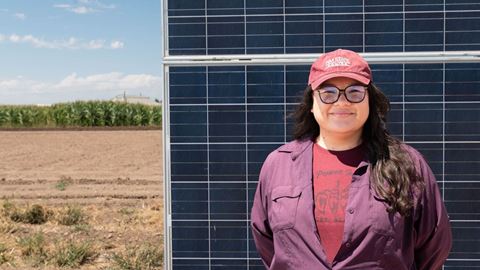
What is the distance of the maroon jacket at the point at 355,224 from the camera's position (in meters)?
2.89

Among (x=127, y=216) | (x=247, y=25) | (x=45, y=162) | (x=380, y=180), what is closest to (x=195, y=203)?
(x=247, y=25)

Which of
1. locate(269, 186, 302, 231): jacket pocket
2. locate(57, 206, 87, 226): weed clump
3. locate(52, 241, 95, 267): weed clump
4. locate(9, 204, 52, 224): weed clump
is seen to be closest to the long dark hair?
locate(269, 186, 302, 231): jacket pocket

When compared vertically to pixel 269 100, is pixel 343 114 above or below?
below

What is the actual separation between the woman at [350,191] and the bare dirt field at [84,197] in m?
4.98

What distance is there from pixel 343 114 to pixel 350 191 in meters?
0.40

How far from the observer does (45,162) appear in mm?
24594

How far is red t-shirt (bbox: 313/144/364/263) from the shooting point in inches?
116

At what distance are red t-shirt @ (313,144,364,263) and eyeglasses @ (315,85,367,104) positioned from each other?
265 millimetres

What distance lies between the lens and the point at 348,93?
10.1 ft

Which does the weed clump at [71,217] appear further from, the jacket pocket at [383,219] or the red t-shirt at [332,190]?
the jacket pocket at [383,219]

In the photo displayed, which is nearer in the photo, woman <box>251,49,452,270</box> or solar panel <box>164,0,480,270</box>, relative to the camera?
woman <box>251,49,452,270</box>

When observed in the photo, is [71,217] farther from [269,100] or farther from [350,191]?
[350,191]

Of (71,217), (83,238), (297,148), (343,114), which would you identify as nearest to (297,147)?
(297,148)

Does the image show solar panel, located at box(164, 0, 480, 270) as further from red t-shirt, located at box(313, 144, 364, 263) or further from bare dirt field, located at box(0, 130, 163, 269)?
bare dirt field, located at box(0, 130, 163, 269)
